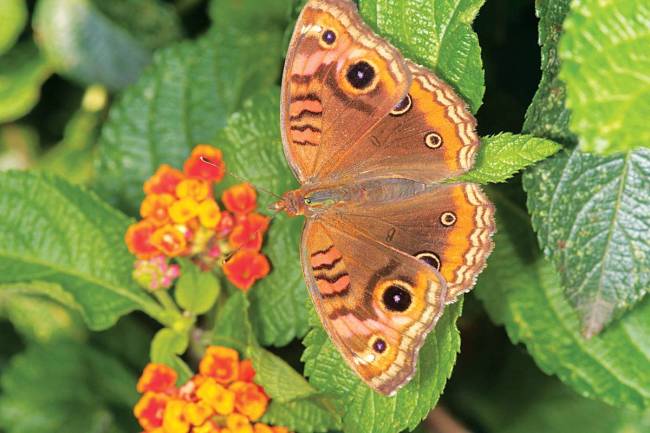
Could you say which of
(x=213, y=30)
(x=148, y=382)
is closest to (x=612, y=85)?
(x=148, y=382)

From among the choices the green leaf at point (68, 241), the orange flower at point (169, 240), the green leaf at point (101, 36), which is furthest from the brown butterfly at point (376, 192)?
the green leaf at point (101, 36)

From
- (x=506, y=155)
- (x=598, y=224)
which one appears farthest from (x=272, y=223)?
(x=598, y=224)

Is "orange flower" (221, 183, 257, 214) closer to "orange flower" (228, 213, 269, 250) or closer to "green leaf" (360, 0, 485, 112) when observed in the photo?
"orange flower" (228, 213, 269, 250)

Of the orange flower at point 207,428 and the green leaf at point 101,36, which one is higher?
the green leaf at point 101,36

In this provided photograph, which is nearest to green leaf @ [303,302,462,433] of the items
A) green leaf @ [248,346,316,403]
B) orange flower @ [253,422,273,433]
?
green leaf @ [248,346,316,403]

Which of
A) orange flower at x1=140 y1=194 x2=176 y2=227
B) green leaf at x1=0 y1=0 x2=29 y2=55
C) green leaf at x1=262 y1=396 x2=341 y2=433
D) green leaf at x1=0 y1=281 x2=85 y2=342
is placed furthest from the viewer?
green leaf at x1=0 y1=281 x2=85 y2=342

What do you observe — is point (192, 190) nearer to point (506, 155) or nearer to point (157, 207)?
point (157, 207)

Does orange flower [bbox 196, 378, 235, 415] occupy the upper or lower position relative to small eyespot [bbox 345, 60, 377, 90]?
lower

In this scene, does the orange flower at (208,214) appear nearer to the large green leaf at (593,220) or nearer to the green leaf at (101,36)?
the large green leaf at (593,220)
